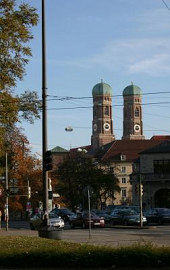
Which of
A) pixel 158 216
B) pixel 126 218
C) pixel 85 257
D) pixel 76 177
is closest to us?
pixel 85 257

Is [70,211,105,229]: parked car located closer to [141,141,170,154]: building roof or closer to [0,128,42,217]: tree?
[0,128,42,217]: tree

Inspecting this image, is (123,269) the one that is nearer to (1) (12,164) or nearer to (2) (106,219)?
(2) (106,219)

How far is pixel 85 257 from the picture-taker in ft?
48.9

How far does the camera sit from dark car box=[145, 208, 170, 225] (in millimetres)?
53031

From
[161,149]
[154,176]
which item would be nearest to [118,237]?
[154,176]

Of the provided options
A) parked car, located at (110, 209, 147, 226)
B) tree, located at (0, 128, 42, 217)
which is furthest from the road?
tree, located at (0, 128, 42, 217)

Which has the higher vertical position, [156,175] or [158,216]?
[156,175]

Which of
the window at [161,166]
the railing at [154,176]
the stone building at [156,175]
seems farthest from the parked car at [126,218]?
the window at [161,166]

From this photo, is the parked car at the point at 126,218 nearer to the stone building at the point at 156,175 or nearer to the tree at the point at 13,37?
the tree at the point at 13,37

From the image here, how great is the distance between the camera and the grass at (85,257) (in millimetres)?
14477

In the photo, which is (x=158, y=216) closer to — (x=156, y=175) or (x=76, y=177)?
(x=76, y=177)

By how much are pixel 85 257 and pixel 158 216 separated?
39.3m

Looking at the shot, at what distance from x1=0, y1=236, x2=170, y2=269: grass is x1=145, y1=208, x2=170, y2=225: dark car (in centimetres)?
3765

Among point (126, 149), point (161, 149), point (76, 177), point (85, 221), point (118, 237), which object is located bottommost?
point (118, 237)
